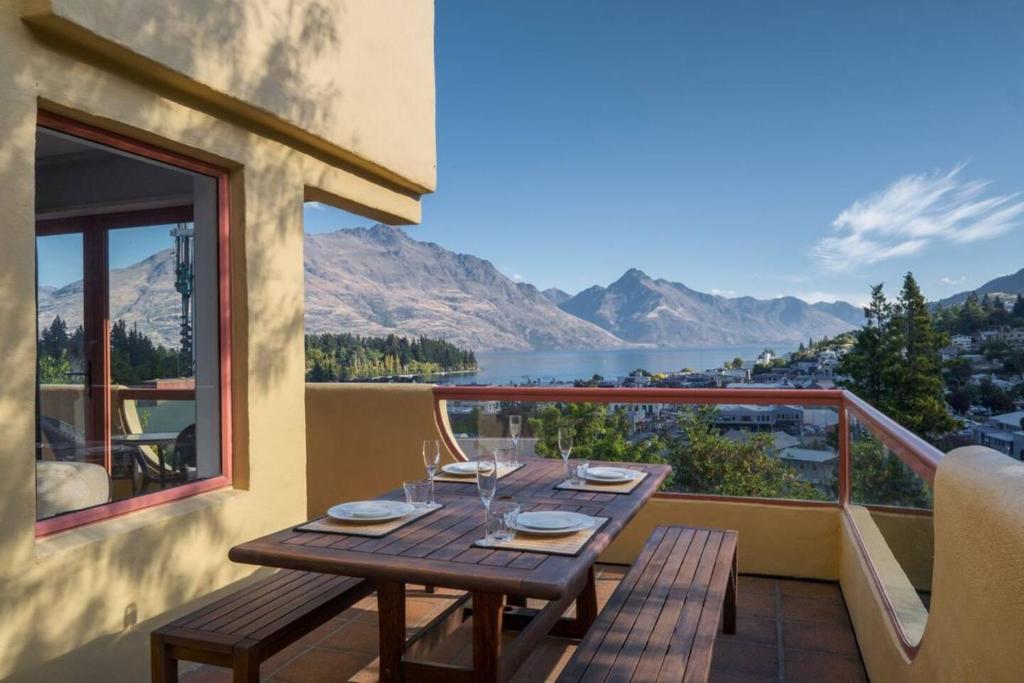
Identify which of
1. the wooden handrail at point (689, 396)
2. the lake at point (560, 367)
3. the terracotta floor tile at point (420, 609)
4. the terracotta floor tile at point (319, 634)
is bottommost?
the terracotta floor tile at point (319, 634)

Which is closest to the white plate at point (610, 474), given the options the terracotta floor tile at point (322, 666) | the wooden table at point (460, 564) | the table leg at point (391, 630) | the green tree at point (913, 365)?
the wooden table at point (460, 564)

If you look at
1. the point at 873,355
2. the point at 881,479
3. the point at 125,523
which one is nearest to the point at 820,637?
the point at 881,479

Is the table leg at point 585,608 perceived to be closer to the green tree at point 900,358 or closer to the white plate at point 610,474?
the white plate at point 610,474

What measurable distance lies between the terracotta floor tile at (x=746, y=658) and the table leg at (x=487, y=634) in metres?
1.27

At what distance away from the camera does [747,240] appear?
79312 mm

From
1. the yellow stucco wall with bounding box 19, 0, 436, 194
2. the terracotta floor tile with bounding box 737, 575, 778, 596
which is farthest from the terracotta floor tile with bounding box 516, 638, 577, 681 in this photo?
the yellow stucco wall with bounding box 19, 0, 436, 194

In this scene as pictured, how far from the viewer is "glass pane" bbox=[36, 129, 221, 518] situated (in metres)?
2.98

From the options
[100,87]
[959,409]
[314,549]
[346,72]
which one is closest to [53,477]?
[314,549]

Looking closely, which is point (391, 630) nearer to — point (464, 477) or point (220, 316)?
point (464, 477)

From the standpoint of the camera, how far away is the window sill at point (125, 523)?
2.62m

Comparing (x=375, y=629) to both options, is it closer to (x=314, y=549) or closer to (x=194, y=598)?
(x=194, y=598)

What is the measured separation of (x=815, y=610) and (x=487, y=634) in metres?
2.27

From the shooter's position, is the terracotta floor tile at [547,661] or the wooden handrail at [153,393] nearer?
the terracotta floor tile at [547,661]

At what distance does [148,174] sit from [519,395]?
2.73 m
